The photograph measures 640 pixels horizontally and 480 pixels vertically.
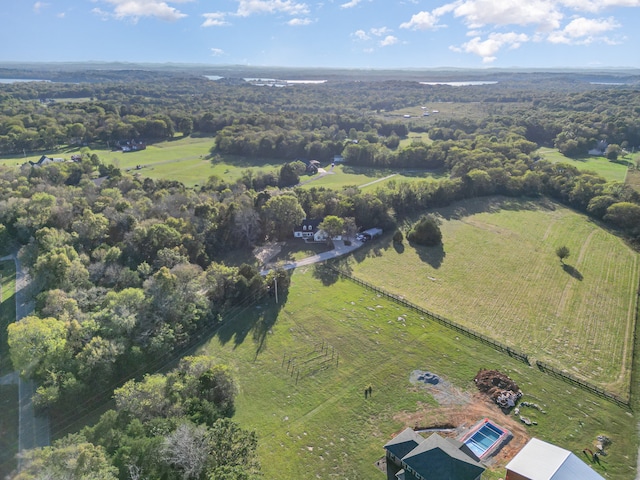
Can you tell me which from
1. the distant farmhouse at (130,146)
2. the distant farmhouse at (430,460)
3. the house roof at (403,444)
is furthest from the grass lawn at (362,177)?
the distant farmhouse at (430,460)

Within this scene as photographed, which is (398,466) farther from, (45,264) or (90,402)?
(45,264)

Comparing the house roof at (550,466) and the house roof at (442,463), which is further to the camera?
the house roof at (442,463)

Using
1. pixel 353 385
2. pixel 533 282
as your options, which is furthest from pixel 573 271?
pixel 353 385

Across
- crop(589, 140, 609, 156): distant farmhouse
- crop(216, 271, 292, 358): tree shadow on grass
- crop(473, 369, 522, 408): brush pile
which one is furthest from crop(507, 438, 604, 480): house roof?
crop(589, 140, 609, 156): distant farmhouse

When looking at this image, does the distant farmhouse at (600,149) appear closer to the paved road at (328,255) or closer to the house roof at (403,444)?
the paved road at (328,255)

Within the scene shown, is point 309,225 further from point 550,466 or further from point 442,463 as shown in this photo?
point 550,466

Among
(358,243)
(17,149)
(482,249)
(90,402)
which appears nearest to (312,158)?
(358,243)

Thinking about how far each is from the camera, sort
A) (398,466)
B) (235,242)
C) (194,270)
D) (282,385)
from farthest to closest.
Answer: (235,242)
(194,270)
(282,385)
(398,466)
